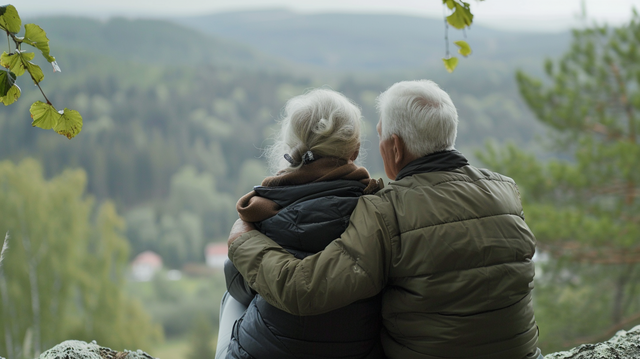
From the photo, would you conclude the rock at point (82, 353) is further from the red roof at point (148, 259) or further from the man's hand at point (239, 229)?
the red roof at point (148, 259)

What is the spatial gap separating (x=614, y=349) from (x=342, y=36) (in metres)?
34.7

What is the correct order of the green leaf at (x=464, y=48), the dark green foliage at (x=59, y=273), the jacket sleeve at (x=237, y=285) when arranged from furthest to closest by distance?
the dark green foliage at (x=59, y=273) → the jacket sleeve at (x=237, y=285) → the green leaf at (x=464, y=48)

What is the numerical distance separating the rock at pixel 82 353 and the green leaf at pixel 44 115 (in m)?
0.60

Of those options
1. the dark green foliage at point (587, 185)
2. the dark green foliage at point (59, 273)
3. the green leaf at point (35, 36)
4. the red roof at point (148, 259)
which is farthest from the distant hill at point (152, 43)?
the green leaf at point (35, 36)

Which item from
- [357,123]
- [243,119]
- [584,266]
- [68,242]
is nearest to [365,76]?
[243,119]

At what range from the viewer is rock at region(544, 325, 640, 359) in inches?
49.0

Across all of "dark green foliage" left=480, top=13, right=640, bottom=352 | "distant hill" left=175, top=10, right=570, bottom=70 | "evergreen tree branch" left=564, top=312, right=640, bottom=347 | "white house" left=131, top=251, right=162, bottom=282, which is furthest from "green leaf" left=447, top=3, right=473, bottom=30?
"distant hill" left=175, top=10, right=570, bottom=70

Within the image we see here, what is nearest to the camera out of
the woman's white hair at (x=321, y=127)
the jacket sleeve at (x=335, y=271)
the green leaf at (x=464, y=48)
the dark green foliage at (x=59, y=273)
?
the green leaf at (x=464, y=48)

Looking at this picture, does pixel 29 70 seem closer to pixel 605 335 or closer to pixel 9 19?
pixel 9 19

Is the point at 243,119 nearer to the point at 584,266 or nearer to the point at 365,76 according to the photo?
the point at 365,76

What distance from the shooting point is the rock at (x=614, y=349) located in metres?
1.24

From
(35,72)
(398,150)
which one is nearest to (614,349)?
(398,150)

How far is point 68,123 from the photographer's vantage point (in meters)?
0.84

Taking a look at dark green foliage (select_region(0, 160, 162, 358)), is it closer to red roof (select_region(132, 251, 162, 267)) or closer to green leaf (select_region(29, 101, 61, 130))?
red roof (select_region(132, 251, 162, 267))
